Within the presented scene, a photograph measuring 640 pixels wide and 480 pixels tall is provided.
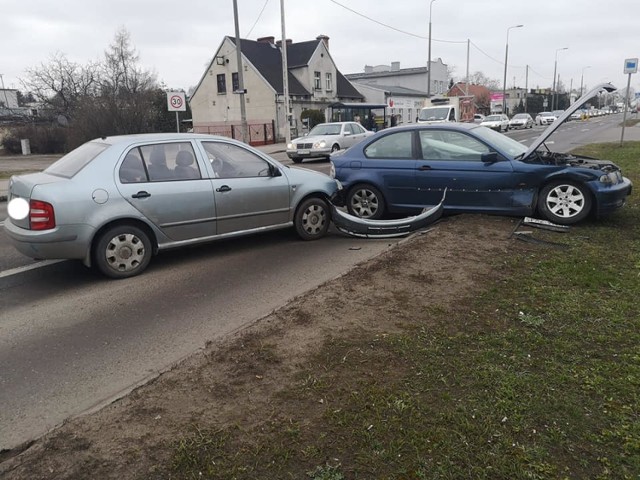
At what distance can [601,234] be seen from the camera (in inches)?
267

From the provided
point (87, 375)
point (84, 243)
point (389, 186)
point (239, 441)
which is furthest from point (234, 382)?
point (389, 186)

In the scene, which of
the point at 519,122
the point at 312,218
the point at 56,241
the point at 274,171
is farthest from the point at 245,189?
the point at 519,122

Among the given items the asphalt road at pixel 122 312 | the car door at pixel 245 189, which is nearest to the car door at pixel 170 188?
the car door at pixel 245 189

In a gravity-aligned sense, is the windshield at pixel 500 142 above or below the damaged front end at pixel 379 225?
above

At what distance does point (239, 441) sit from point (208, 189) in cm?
408

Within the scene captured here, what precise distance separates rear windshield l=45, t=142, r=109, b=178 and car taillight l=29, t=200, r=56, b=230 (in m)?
0.48

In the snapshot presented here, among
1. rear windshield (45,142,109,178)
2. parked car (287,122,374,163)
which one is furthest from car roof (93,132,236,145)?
parked car (287,122,374,163)

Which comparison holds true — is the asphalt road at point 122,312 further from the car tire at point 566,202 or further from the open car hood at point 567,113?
the open car hood at point 567,113

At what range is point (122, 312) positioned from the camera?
16.0ft

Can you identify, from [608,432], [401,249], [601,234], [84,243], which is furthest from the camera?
[601,234]

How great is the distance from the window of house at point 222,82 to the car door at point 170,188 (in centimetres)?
4104

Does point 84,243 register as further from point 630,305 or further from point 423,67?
point 423,67

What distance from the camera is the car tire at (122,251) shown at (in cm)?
570

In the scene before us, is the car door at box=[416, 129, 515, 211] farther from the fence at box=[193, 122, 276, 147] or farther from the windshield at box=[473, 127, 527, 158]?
the fence at box=[193, 122, 276, 147]
